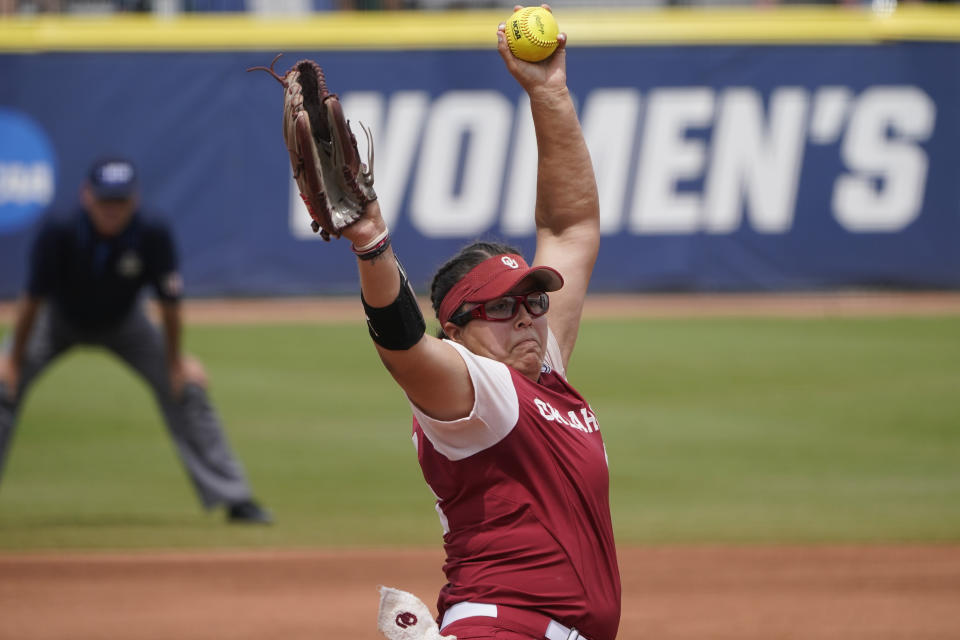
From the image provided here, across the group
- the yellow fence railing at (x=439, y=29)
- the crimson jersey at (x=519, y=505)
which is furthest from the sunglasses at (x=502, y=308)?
the yellow fence railing at (x=439, y=29)

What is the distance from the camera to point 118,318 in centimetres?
765

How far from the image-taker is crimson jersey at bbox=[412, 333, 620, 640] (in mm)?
2826

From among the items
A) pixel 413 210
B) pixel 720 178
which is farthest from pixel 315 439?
pixel 720 178

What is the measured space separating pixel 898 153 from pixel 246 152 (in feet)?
27.3

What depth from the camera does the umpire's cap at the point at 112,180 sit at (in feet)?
23.7

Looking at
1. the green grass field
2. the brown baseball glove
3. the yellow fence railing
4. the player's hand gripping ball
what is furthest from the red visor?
the yellow fence railing

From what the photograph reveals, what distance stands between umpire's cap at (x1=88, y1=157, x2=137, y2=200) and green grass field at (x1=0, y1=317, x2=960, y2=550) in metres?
1.91

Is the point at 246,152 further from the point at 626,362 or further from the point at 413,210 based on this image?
the point at 626,362

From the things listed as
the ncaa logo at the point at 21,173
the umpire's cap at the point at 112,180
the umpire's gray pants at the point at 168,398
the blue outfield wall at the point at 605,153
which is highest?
the blue outfield wall at the point at 605,153

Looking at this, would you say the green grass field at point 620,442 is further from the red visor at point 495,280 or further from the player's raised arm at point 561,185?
the red visor at point 495,280

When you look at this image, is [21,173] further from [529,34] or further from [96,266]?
[529,34]

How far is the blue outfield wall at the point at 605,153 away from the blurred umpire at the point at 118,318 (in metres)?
9.31

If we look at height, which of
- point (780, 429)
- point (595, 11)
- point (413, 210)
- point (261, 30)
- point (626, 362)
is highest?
point (595, 11)

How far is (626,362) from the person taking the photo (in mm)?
13180
